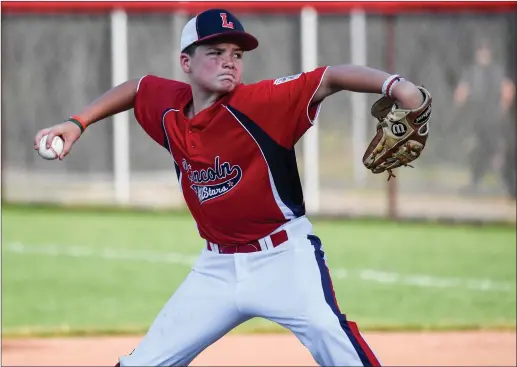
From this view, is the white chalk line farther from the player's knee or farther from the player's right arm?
the player's knee

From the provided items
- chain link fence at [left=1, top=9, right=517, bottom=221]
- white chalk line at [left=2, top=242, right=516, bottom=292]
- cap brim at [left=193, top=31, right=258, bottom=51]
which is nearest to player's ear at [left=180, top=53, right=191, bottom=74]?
cap brim at [left=193, top=31, right=258, bottom=51]

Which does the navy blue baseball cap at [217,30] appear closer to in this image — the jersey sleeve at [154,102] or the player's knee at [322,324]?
the jersey sleeve at [154,102]

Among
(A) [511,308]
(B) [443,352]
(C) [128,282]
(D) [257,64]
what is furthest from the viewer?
(D) [257,64]

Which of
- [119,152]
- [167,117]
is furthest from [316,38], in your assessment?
[167,117]

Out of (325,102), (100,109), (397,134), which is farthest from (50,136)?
(325,102)

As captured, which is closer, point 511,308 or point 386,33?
point 511,308

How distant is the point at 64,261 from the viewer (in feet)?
37.2

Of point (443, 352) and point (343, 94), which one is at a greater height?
point (343, 94)

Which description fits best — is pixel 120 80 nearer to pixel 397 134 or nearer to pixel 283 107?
pixel 283 107

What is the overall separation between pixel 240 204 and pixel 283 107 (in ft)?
1.39

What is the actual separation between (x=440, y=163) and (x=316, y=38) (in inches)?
84.4

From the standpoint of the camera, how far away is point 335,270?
10.6 m

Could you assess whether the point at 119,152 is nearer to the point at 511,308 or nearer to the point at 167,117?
the point at 511,308

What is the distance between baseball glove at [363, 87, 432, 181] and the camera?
4.05 meters
